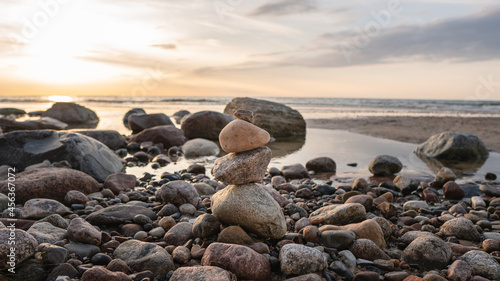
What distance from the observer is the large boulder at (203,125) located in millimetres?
13211

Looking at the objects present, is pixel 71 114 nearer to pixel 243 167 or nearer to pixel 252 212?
pixel 243 167

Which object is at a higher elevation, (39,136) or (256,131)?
(256,131)

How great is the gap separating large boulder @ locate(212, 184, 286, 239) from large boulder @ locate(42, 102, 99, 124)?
68.6ft

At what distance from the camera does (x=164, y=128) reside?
1136cm

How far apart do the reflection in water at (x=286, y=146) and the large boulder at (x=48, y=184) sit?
5923 mm

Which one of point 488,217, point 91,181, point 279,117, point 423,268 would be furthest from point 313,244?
point 279,117

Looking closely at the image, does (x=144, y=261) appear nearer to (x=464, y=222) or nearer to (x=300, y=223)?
(x=300, y=223)

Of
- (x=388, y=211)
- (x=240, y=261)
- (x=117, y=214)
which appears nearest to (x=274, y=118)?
(x=388, y=211)

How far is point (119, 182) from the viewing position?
5.93m

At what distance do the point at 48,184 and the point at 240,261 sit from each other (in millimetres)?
3676

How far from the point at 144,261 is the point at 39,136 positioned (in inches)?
214

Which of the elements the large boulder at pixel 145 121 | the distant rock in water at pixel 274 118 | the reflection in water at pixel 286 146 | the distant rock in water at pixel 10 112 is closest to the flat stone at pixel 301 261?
the reflection in water at pixel 286 146

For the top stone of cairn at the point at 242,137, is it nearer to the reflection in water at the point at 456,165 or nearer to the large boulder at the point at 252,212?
the large boulder at the point at 252,212

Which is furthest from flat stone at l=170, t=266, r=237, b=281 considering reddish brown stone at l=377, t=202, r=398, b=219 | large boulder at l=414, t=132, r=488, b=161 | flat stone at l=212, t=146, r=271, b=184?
large boulder at l=414, t=132, r=488, b=161
